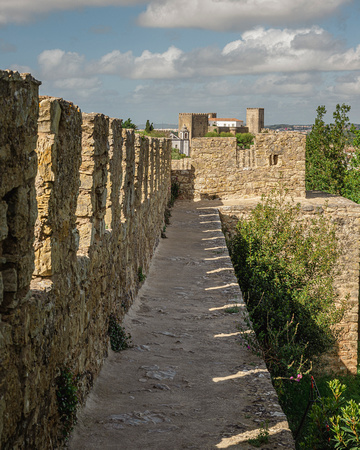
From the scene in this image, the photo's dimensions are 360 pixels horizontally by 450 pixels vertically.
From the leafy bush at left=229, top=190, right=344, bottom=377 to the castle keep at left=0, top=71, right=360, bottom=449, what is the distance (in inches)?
136

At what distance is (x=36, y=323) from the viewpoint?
Result: 2912 mm

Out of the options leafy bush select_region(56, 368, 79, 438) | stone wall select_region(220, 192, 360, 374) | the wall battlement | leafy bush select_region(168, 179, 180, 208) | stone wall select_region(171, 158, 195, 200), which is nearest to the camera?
leafy bush select_region(56, 368, 79, 438)

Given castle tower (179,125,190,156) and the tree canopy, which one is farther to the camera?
castle tower (179,125,190,156)

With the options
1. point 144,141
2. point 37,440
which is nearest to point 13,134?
point 37,440

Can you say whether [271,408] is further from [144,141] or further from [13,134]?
[144,141]

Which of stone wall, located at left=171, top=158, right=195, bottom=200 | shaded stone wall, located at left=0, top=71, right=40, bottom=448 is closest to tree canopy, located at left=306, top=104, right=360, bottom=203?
stone wall, located at left=171, top=158, right=195, bottom=200

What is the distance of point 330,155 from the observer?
71.5 ft

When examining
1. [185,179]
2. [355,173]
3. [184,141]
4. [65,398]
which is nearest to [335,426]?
[65,398]

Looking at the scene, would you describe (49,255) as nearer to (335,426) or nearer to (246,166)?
(335,426)

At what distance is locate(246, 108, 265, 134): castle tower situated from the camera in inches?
3145

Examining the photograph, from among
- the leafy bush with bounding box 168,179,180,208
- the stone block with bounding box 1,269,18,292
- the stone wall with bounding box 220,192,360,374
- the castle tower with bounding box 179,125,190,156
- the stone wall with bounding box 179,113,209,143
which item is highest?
the stone wall with bounding box 179,113,209,143

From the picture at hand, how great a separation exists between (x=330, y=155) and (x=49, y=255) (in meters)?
19.8

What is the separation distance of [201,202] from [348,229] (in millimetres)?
5063

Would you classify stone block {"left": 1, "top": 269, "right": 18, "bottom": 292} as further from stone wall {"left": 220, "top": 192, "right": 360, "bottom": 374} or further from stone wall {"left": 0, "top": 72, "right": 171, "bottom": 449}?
stone wall {"left": 220, "top": 192, "right": 360, "bottom": 374}
